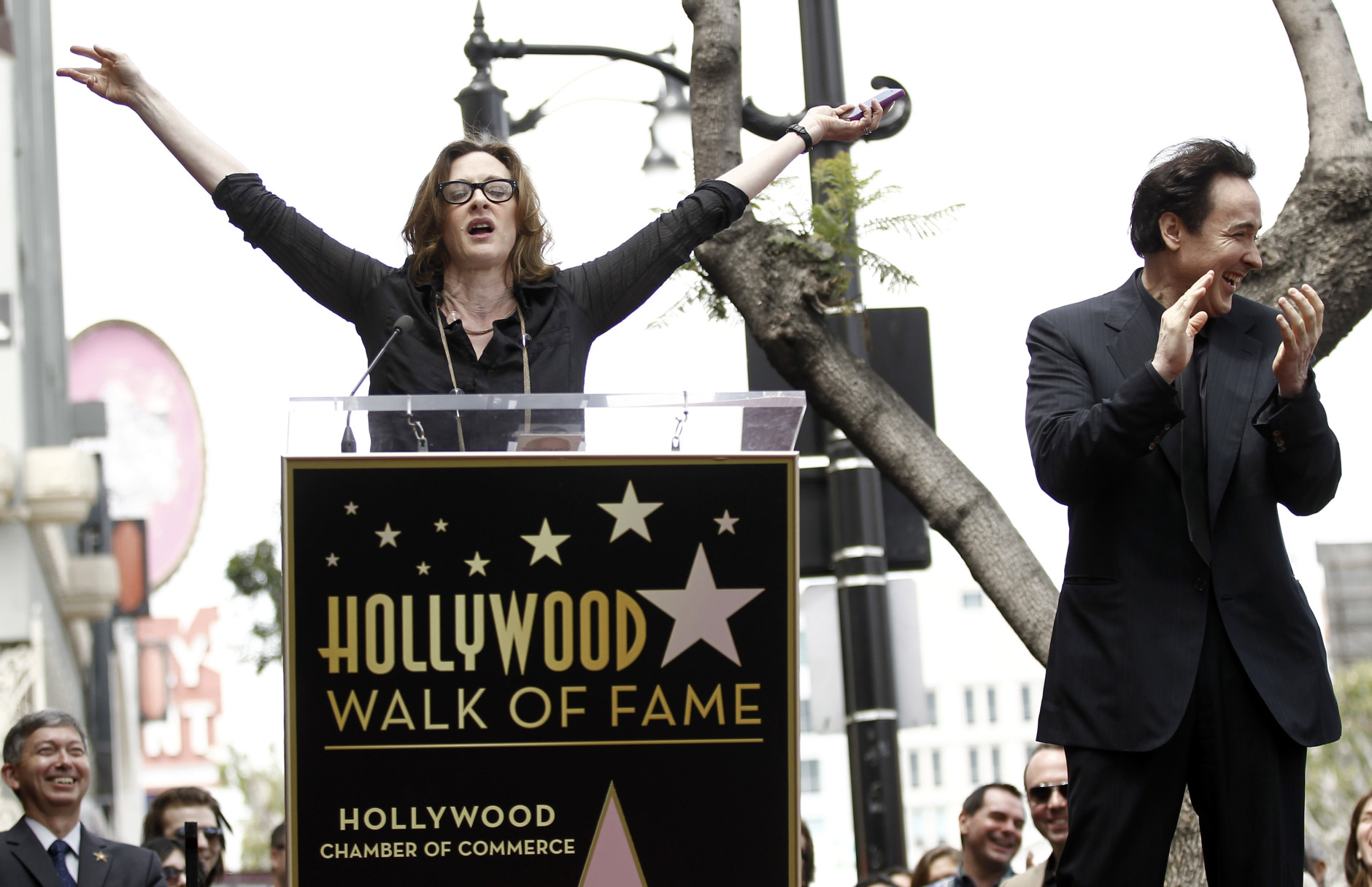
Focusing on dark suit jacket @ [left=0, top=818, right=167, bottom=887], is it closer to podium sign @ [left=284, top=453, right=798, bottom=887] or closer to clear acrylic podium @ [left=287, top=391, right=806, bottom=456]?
podium sign @ [left=284, top=453, right=798, bottom=887]

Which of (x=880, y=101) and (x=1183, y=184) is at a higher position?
(x=880, y=101)

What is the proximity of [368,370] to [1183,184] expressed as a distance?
1.65m

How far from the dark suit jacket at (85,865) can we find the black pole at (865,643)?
3.56 meters

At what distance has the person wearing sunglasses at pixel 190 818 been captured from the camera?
6.68 m

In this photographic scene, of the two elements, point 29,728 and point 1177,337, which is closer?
point 1177,337

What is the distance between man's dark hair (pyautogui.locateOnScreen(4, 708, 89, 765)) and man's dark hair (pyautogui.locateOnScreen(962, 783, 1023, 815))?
3409 millimetres

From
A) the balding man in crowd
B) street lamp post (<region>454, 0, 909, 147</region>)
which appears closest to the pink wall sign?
street lamp post (<region>454, 0, 909, 147</region>)

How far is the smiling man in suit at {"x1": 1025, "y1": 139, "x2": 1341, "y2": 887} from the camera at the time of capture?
126 inches

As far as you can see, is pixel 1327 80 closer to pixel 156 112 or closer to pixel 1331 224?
pixel 1331 224

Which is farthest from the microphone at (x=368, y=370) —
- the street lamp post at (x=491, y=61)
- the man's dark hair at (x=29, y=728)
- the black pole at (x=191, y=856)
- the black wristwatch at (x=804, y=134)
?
the street lamp post at (x=491, y=61)

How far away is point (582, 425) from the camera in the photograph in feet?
9.69

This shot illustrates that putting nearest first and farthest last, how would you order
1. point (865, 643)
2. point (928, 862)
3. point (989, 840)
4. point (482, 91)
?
point (989, 840) → point (928, 862) → point (865, 643) → point (482, 91)

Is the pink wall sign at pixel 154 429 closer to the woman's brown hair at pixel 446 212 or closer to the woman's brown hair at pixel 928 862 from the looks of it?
the woman's brown hair at pixel 928 862

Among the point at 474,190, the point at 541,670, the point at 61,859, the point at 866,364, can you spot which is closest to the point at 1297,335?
the point at 541,670
